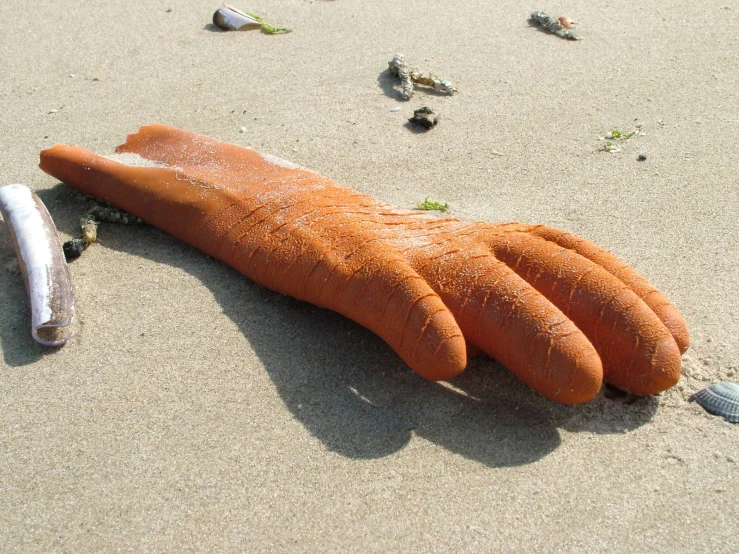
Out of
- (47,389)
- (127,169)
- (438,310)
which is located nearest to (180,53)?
(127,169)

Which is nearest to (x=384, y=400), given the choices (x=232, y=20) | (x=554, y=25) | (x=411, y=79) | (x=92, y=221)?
(x=92, y=221)

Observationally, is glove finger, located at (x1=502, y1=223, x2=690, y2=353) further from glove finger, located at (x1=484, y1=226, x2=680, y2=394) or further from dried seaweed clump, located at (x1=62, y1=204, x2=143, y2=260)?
dried seaweed clump, located at (x1=62, y1=204, x2=143, y2=260)

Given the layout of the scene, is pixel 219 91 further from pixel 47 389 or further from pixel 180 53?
pixel 47 389

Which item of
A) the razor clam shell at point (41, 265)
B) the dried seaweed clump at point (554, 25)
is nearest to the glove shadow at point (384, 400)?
the razor clam shell at point (41, 265)

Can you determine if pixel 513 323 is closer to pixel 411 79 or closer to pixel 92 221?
pixel 92 221

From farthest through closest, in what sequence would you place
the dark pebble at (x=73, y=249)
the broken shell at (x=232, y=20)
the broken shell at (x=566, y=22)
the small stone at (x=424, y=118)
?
the broken shell at (x=566, y=22), the broken shell at (x=232, y=20), the small stone at (x=424, y=118), the dark pebble at (x=73, y=249)

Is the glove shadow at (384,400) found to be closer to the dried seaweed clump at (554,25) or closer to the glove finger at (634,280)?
the glove finger at (634,280)

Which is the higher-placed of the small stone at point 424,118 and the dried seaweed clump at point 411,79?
the dried seaweed clump at point 411,79
